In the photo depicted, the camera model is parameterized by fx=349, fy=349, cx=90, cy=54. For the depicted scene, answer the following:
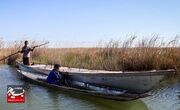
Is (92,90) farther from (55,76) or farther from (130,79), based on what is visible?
(55,76)

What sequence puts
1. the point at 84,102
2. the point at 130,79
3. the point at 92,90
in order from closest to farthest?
the point at 130,79 → the point at 84,102 → the point at 92,90

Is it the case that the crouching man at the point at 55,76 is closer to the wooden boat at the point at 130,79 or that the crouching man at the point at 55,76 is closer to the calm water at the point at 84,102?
the calm water at the point at 84,102

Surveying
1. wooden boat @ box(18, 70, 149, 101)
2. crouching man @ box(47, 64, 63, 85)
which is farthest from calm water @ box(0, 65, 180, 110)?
crouching man @ box(47, 64, 63, 85)

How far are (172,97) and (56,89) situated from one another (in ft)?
13.7

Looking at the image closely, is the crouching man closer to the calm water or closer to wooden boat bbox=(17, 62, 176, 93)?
the calm water

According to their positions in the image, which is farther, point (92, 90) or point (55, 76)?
point (55, 76)

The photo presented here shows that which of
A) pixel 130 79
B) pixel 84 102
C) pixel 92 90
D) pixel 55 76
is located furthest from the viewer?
pixel 55 76

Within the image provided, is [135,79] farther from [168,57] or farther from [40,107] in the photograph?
[168,57]

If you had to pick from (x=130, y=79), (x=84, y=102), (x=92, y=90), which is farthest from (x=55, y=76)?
(x=130, y=79)

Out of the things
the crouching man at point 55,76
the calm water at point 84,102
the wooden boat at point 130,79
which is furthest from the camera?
the crouching man at point 55,76

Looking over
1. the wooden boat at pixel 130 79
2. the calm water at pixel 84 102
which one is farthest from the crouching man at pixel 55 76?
the wooden boat at pixel 130 79

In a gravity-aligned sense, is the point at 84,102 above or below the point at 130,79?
below

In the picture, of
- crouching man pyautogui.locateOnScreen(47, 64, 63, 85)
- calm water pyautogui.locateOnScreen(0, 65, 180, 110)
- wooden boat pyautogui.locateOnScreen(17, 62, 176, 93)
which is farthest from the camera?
crouching man pyautogui.locateOnScreen(47, 64, 63, 85)

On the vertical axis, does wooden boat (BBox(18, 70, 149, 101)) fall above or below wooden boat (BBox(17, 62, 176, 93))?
below
